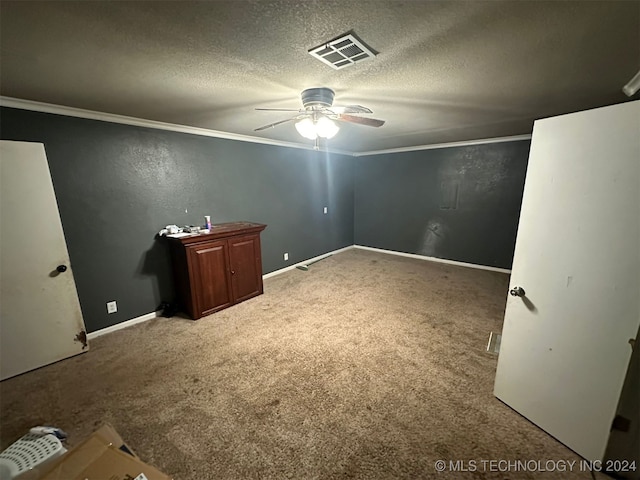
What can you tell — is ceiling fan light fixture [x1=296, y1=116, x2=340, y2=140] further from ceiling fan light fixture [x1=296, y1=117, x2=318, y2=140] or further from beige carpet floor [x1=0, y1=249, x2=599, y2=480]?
beige carpet floor [x1=0, y1=249, x2=599, y2=480]

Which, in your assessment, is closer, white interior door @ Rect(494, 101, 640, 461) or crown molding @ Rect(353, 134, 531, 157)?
white interior door @ Rect(494, 101, 640, 461)

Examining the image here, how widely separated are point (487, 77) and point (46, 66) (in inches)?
109

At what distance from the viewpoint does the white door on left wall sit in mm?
2035

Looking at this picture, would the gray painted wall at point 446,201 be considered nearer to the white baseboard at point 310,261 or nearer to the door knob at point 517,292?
the white baseboard at point 310,261

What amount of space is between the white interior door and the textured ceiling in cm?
45

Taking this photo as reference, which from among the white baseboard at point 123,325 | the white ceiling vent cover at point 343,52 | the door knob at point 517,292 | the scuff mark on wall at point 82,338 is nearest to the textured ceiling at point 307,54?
the white ceiling vent cover at point 343,52

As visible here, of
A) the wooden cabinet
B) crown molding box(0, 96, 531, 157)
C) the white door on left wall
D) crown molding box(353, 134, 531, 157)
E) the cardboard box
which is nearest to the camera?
the cardboard box

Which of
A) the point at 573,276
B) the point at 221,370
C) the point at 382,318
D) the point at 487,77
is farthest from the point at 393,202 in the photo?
the point at 221,370

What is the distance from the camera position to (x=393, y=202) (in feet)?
18.1

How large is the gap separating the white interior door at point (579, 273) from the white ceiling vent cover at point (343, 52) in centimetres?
Result: 109

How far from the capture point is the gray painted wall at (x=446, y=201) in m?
4.27

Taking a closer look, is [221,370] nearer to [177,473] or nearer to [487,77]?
[177,473]

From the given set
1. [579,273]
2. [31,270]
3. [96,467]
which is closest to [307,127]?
[579,273]

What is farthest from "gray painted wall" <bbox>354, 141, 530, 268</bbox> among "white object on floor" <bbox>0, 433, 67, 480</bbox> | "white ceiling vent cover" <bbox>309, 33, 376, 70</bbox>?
"white object on floor" <bbox>0, 433, 67, 480</bbox>
